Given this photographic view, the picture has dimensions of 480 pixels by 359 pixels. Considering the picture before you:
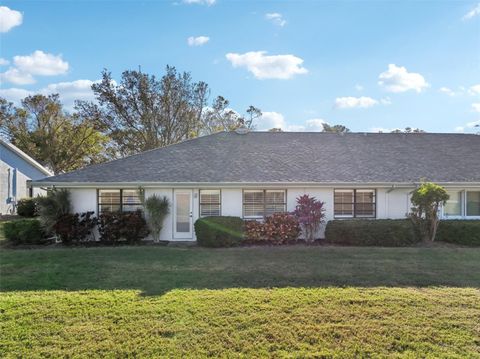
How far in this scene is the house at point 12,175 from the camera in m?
24.8

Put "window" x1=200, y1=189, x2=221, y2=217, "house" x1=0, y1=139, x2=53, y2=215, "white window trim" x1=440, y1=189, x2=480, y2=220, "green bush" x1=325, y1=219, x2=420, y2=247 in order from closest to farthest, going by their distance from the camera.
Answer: "green bush" x1=325, y1=219, x2=420, y2=247
"window" x1=200, y1=189, x2=221, y2=217
"white window trim" x1=440, y1=189, x2=480, y2=220
"house" x1=0, y1=139, x2=53, y2=215

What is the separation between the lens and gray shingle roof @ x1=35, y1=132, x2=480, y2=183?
1339cm

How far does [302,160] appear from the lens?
49.6ft

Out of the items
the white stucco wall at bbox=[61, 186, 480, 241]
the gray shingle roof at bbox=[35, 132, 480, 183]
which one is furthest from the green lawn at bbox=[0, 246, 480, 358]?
the gray shingle roof at bbox=[35, 132, 480, 183]

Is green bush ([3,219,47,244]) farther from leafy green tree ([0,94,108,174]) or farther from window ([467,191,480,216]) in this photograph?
leafy green tree ([0,94,108,174])

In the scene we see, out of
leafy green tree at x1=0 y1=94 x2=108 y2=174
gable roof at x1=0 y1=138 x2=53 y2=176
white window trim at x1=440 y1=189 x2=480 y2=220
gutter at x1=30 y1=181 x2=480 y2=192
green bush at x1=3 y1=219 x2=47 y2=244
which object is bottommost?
green bush at x1=3 y1=219 x2=47 y2=244

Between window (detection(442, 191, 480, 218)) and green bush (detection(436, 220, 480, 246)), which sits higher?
window (detection(442, 191, 480, 218))

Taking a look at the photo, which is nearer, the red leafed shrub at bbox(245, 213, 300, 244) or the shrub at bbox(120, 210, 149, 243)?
the red leafed shrub at bbox(245, 213, 300, 244)

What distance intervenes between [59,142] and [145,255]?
110 feet

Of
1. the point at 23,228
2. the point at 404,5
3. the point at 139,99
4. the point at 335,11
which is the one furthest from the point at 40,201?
the point at 139,99

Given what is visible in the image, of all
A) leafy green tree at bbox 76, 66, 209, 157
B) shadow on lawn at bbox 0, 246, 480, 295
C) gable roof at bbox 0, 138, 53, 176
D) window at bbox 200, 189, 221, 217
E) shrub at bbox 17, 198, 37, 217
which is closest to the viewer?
shadow on lawn at bbox 0, 246, 480, 295

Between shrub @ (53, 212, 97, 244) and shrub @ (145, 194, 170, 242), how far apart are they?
1992mm

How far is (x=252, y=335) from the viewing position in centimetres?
471

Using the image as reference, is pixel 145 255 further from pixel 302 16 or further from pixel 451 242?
pixel 451 242
